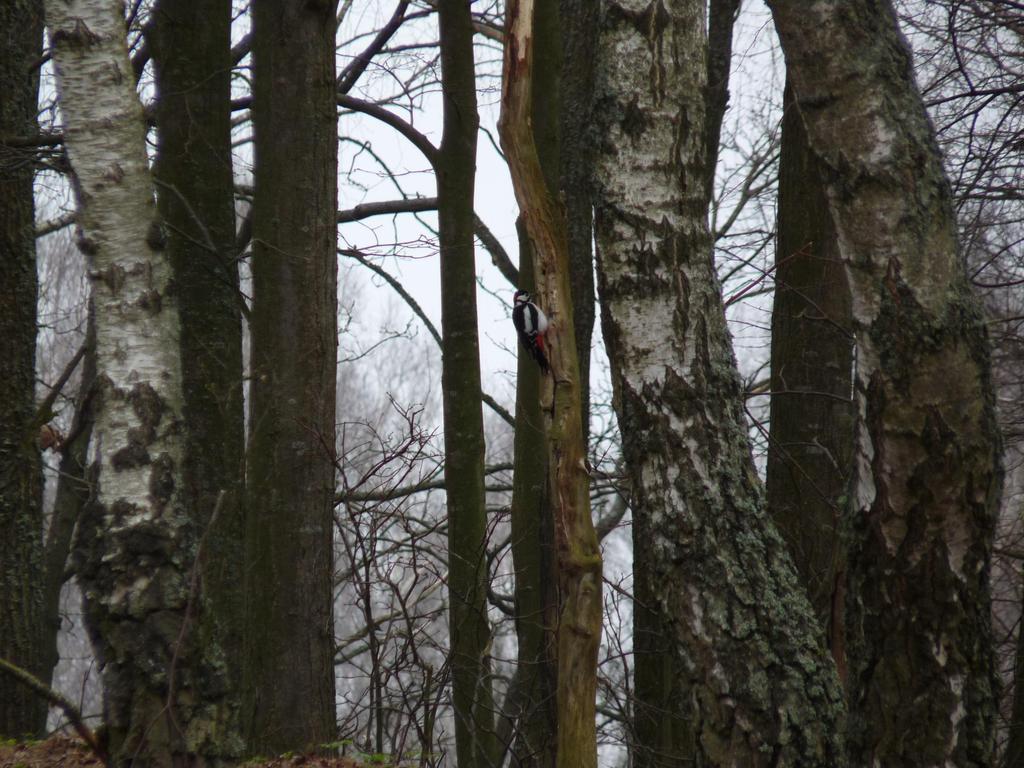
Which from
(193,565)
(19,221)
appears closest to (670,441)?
(193,565)

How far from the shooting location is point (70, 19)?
127 inches

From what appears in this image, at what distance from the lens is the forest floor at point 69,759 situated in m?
4.61

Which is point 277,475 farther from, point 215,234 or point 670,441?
point 670,441

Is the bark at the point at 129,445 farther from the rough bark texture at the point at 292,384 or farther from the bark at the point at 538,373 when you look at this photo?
the bark at the point at 538,373

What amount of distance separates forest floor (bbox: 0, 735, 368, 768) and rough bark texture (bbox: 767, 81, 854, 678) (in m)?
2.83

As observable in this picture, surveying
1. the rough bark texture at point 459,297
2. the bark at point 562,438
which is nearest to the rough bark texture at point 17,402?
the rough bark texture at point 459,297

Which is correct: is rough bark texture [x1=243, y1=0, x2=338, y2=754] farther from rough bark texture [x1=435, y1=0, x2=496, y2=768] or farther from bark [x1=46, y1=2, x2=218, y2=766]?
bark [x1=46, y1=2, x2=218, y2=766]

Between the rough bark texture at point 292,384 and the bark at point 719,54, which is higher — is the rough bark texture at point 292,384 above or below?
below

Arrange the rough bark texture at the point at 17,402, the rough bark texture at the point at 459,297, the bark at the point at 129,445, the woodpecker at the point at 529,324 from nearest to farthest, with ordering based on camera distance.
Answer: the bark at the point at 129,445
the woodpecker at the point at 529,324
the rough bark texture at the point at 17,402
the rough bark texture at the point at 459,297

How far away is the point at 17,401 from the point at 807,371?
496 cm

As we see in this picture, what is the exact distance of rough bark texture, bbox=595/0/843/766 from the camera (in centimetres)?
289

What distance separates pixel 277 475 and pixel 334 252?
1347 millimetres

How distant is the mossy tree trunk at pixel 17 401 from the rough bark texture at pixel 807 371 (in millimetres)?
4639

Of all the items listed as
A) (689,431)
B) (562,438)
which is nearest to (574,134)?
(562,438)
